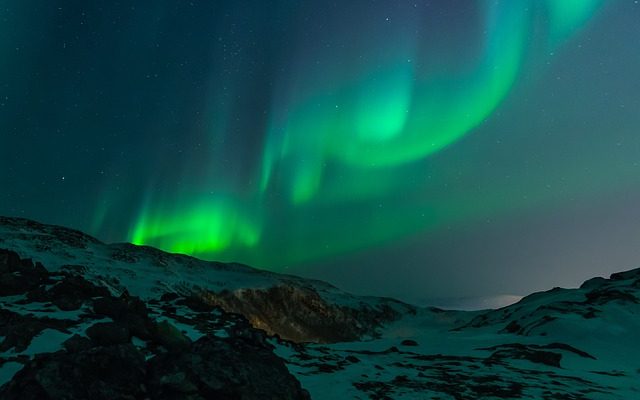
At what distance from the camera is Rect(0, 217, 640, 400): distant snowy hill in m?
17.1

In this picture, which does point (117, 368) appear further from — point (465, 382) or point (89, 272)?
point (89, 272)

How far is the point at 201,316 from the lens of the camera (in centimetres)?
3941

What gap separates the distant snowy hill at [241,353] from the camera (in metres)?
17.1

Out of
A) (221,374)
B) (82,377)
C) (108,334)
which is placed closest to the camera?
(82,377)

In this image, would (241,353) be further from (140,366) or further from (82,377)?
(82,377)

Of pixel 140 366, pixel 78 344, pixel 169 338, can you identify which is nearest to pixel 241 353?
pixel 140 366

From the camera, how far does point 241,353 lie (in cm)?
1895

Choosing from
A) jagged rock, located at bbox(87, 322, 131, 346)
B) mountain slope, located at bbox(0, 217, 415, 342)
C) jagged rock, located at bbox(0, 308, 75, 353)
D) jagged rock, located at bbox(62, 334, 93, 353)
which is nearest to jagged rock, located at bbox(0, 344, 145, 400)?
jagged rock, located at bbox(62, 334, 93, 353)

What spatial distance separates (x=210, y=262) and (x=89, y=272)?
170 feet

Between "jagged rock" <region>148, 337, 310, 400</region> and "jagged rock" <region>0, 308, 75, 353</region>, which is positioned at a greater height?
"jagged rock" <region>0, 308, 75, 353</region>

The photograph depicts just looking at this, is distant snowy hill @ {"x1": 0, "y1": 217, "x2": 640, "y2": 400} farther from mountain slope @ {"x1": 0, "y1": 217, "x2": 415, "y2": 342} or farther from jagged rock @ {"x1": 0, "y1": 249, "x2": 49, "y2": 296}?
mountain slope @ {"x1": 0, "y1": 217, "x2": 415, "y2": 342}

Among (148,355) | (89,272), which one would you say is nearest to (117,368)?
(148,355)

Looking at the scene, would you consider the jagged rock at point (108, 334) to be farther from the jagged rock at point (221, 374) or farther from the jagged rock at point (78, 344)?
the jagged rock at point (221, 374)

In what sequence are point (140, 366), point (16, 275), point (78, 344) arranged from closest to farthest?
point (140, 366)
point (78, 344)
point (16, 275)
